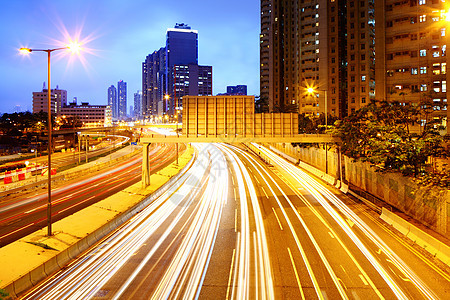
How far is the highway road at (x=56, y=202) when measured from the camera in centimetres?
2164

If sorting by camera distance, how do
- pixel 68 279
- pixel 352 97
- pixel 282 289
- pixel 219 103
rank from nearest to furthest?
1. pixel 282 289
2. pixel 68 279
3. pixel 219 103
4. pixel 352 97

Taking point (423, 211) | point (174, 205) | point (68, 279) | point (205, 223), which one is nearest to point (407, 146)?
point (423, 211)

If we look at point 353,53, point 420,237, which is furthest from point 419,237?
point 353,53

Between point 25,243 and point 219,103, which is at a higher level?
point 219,103

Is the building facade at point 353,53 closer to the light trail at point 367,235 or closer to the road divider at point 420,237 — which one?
the light trail at point 367,235

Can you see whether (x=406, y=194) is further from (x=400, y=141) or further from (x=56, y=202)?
(x=56, y=202)

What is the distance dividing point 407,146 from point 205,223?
17.3 metres

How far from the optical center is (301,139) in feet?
109

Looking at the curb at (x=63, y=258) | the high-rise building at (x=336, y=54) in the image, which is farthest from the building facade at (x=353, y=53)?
the curb at (x=63, y=258)

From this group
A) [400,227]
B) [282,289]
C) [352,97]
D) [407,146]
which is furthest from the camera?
[352,97]

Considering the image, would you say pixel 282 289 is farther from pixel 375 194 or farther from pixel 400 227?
pixel 375 194

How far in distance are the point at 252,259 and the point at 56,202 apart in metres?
22.9

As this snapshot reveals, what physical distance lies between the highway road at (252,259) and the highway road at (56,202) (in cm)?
702

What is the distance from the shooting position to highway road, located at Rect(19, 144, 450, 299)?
12230 mm
